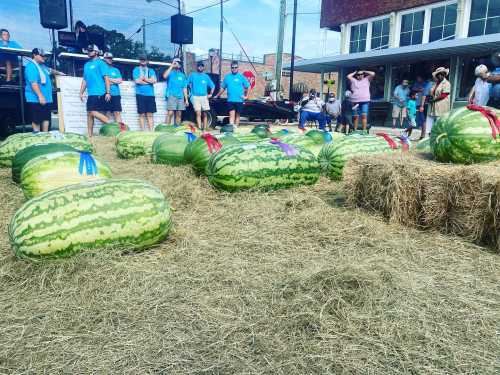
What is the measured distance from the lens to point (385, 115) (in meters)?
21.5

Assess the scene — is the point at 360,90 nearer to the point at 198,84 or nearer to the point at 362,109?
the point at 362,109

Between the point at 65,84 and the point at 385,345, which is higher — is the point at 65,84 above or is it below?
above

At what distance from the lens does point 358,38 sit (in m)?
25.3

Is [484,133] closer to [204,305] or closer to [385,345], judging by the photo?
[385,345]

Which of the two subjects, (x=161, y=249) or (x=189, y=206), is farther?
(x=189, y=206)

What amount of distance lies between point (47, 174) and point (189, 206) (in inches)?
53.1

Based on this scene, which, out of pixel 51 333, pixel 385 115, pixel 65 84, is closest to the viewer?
pixel 51 333

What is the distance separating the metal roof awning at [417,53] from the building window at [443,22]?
74.0 inches

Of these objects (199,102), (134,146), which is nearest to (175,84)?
(199,102)

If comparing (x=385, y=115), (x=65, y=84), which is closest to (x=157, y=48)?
(x=65, y=84)

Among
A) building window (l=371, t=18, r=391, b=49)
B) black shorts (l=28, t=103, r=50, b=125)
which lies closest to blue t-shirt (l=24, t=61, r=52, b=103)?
black shorts (l=28, t=103, r=50, b=125)

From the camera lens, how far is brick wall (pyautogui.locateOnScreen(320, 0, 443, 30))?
72.5 ft

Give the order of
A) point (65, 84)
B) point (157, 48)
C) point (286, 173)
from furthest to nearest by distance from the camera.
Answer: point (157, 48)
point (65, 84)
point (286, 173)

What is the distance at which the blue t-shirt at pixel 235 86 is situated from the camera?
39.7ft
